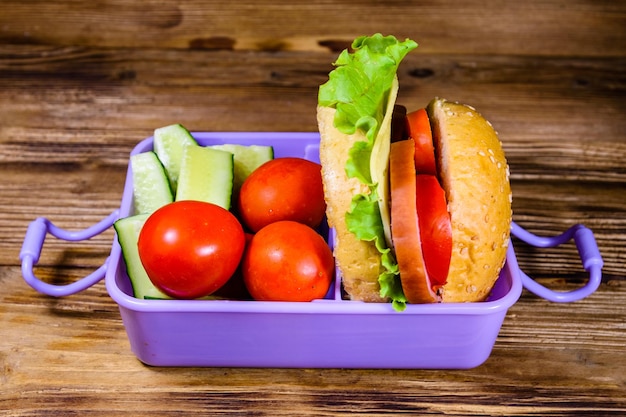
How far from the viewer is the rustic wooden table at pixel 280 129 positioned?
1358 mm

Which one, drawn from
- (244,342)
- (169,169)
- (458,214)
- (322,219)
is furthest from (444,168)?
(169,169)

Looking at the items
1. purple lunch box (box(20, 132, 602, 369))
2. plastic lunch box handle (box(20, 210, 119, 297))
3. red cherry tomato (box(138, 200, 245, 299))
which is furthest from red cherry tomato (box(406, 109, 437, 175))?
plastic lunch box handle (box(20, 210, 119, 297))

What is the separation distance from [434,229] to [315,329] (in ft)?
0.84

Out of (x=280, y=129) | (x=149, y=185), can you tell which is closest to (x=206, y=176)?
(x=149, y=185)

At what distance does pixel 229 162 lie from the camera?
5.08 feet

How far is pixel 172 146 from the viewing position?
1617 millimetres

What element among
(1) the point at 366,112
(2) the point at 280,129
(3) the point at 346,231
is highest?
(1) the point at 366,112

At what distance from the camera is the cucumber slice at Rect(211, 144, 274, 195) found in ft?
5.32

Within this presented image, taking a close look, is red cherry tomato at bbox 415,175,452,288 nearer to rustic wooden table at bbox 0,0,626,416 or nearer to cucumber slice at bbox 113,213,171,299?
rustic wooden table at bbox 0,0,626,416

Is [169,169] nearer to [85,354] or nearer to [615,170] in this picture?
[85,354]

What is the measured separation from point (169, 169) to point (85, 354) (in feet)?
1.35

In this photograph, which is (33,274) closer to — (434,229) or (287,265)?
(287,265)

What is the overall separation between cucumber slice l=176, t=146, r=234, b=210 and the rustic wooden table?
0.95 ft

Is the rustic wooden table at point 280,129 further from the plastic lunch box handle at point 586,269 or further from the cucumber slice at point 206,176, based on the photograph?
the cucumber slice at point 206,176
